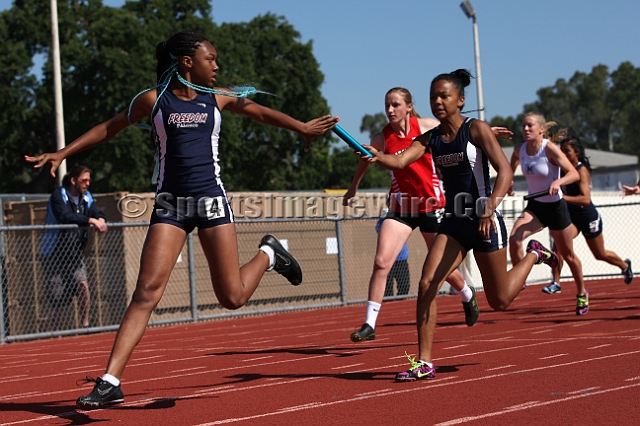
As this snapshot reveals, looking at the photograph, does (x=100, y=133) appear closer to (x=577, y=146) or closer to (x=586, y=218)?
(x=577, y=146)

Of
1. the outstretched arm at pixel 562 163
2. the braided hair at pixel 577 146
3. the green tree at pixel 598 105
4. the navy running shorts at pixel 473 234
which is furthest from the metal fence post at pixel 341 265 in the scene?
the green tree at pixel 598 105

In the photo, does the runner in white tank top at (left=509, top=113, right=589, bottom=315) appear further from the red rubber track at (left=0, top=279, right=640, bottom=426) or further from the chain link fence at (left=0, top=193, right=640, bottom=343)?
the chain link fence at (left=0, top=193, right=640, bottom=343)

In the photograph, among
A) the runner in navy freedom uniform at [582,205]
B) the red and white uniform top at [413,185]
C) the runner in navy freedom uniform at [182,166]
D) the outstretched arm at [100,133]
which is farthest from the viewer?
the runner in navy freedom uniform at [582,205]

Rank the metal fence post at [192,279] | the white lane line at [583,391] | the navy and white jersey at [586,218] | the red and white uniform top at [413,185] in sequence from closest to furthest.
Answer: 1. the white lane line at [583,391]
2. the red and white uniform top at [413,185]
3. the navy and white jersey at [586,218]
4. the metal fence post at [192,279]

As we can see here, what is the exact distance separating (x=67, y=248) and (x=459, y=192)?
322 inches

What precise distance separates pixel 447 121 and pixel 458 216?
687 millimetres

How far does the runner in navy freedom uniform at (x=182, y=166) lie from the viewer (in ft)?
17.9

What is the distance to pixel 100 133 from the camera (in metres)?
5.73

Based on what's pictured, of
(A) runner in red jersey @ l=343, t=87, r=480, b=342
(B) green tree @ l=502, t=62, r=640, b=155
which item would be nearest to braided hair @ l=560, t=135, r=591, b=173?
(A) runner in red jersey @ l=343, t=87, r=480, b=342

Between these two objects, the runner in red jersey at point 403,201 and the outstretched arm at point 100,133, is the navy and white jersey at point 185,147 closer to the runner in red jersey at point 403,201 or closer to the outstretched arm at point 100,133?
the outstretched arm at point 100,133

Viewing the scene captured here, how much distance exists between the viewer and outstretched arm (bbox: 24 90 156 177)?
18.3 ft

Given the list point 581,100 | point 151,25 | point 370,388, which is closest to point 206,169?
point 370,388

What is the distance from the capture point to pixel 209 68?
5.68 m

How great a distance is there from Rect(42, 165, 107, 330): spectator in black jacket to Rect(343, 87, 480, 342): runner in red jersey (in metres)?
5.48
